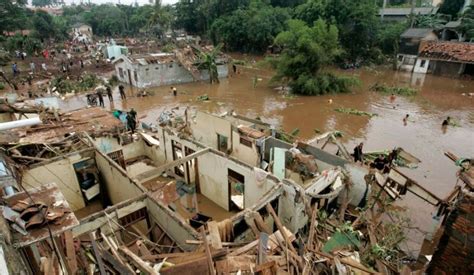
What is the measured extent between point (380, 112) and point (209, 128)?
16.2 m

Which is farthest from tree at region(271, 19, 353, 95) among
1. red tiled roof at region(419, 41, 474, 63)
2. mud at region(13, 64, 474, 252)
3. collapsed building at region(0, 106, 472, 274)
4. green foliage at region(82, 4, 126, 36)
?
green foliage at region(82, 4, 126, 36)

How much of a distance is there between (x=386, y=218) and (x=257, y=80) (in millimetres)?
24446

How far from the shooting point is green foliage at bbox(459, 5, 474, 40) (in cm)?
3548

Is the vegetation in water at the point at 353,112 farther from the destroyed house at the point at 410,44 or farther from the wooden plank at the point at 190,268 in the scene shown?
the wooden plank at the point at 190,268

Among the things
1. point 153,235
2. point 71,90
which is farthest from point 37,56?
point 153,235

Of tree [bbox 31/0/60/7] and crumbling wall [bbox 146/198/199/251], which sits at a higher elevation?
tree [bbox 31/0/60/7]

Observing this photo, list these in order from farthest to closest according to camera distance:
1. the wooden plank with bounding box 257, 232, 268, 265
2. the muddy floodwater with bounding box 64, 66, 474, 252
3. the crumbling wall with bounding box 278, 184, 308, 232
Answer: the muddy floodwater with bounding box 64, 66, 474, 252 → the crumbling wall with bounding box 278, 184, 308, 232 → the wooden plank with bounding box 257, 232, 268, 265

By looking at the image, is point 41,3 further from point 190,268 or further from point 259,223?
point 190,268

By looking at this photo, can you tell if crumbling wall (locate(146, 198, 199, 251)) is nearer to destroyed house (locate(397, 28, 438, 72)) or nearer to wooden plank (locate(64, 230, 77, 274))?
wooden plank (locate(64, 230, 77, 274))

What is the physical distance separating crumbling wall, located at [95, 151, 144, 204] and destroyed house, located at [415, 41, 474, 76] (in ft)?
121

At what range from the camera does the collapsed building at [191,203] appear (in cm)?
540

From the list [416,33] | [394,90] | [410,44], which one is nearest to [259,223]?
[394,90]

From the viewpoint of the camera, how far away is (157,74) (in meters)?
30.5

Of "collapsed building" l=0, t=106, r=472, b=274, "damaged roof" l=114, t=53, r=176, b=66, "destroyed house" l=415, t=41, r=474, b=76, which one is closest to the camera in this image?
"collapsed building" l=0, t=106, r=472, b=274
